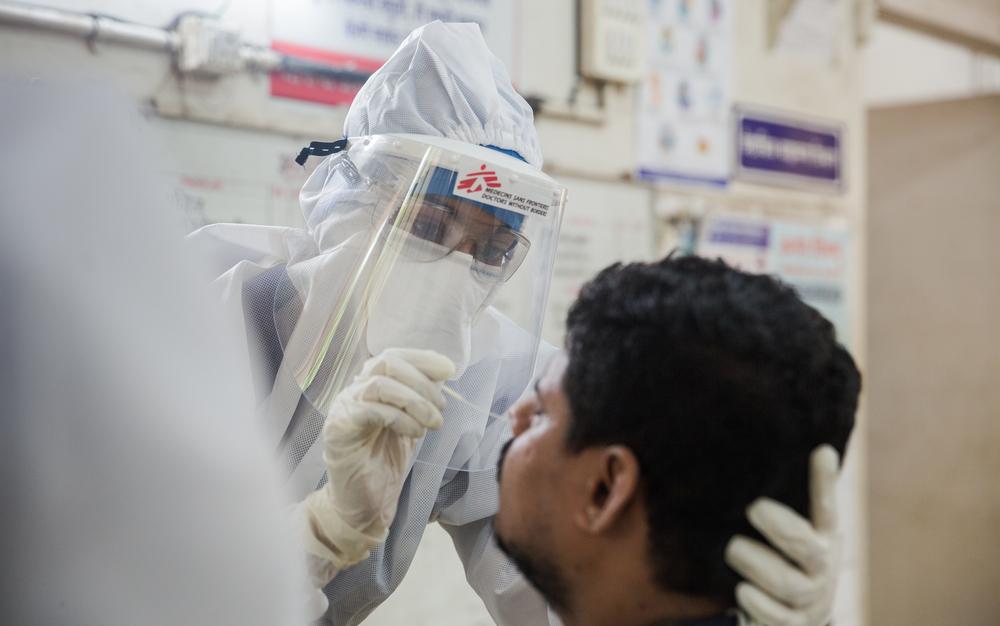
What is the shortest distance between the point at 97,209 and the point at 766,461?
62 cm

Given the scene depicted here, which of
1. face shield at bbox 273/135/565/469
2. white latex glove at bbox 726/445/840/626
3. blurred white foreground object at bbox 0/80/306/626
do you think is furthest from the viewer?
face shield at bbox 273/135/565/469

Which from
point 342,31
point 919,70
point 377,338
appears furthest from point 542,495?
point 919,70

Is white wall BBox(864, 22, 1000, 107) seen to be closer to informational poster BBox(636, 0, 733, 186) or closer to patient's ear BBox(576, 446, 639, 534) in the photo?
informational poster BBox(636, 0, 733, 186)

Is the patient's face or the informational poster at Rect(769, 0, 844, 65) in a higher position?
the informational poster at Rect(769, 0, 844, 65)

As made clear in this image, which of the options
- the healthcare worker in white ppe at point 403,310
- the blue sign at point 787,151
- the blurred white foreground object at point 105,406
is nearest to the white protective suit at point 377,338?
the healthcare worker in white ppe at point 403,310

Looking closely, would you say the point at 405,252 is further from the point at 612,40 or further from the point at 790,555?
the point at 612,40

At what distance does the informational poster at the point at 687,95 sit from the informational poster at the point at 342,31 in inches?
27.7

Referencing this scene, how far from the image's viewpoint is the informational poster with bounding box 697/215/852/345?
2883mm

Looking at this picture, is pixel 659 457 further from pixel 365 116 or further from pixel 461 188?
pixel 365 116

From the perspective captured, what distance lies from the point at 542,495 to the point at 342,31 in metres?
1.49

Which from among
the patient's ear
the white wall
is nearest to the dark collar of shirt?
the patient's ear

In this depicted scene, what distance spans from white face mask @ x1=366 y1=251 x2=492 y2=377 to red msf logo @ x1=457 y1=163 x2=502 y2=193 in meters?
0.11

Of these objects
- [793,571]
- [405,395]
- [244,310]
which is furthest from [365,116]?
[793,571]

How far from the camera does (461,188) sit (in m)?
1.12
